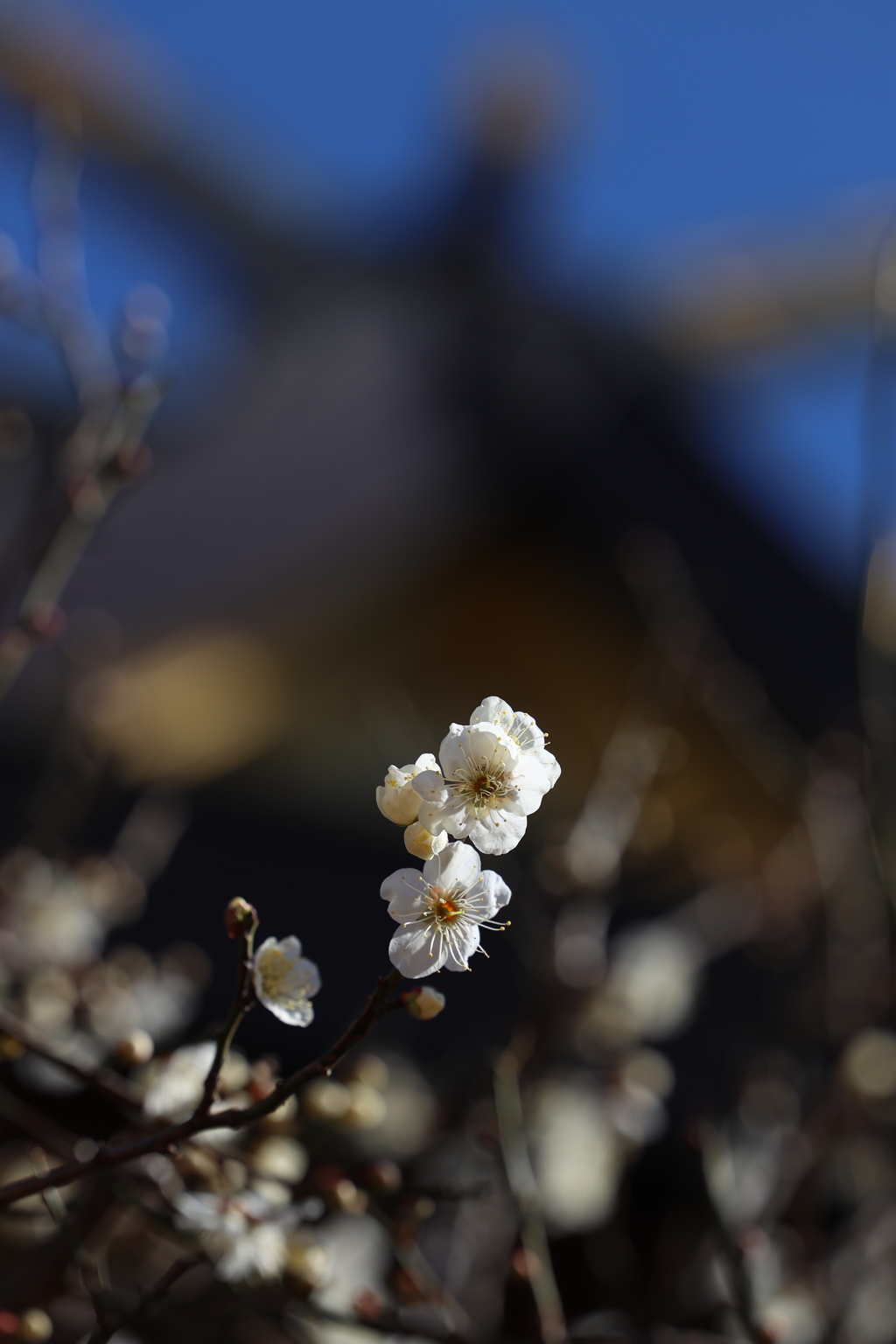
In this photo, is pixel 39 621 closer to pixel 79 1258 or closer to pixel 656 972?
pixel 79 1258

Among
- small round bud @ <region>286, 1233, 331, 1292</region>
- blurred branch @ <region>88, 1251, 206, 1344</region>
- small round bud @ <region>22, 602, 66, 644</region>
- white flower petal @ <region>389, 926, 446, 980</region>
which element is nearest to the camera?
white flower petal @ <region>389, 926, 446, 980</region>

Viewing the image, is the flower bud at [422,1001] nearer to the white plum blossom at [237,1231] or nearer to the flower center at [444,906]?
the flower center at [444,906]

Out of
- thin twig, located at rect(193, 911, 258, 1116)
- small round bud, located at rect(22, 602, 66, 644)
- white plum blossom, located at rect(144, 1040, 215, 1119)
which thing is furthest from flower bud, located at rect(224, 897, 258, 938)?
small round bud, located at rect(22, 602, 66, 644)

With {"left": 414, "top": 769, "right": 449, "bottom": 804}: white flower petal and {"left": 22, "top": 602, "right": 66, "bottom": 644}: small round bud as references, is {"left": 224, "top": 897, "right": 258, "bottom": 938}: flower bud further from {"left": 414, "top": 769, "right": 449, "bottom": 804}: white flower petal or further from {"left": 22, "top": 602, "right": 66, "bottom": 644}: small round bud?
{"left": 22, "top": 602, "right": 66, "bottom": 644}: small round bud

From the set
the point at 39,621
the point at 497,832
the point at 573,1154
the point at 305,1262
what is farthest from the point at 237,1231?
the point at 573,1154

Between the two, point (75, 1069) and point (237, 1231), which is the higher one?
point (75, 1069)

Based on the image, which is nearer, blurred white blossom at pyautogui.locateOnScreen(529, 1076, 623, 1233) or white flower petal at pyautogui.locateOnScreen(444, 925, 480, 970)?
white flower petal at pyautogui.locateOnScreen(444, 925, 480, 970)
